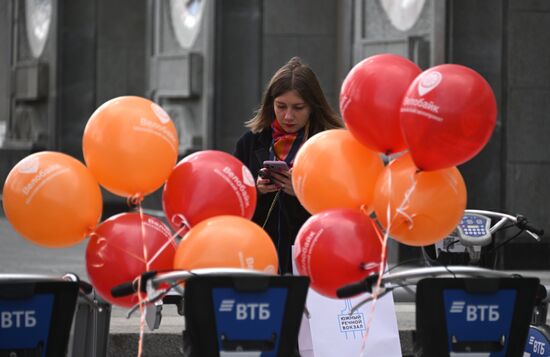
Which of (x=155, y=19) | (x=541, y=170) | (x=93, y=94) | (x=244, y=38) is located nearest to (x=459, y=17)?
(x=541, y=170)

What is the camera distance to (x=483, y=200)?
38.5 feet

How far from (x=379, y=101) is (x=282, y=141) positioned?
1494 mm

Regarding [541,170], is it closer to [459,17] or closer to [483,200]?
[483,200]

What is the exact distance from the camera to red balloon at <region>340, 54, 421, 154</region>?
15.2 feet

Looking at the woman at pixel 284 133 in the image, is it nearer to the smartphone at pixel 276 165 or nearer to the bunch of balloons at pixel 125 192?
the smartphone at pixel 276 165

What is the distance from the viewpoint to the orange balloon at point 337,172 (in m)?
4.70

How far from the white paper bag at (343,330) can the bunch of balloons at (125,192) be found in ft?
5.98

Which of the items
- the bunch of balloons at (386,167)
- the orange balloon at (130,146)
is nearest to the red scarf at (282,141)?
the bunch of balloons at (386,167)

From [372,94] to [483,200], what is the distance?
23.9 ft

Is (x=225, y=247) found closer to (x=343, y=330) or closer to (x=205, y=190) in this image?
(x=205, y=190)

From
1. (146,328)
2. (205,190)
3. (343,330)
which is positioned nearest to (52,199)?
(205,190)

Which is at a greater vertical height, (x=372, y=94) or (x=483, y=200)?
(x=372, y=94)

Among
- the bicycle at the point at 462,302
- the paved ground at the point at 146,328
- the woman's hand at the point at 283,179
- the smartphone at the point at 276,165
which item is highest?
the smartphone at the point at 276,165

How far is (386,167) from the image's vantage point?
469 centimetres
